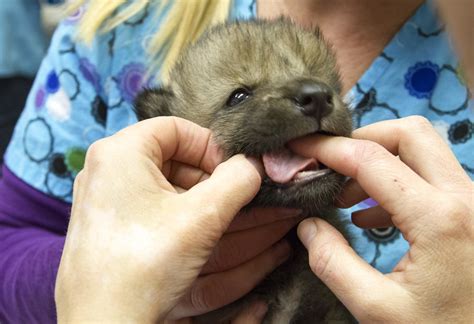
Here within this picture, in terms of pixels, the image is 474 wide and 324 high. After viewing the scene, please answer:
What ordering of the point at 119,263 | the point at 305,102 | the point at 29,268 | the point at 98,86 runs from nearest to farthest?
1. the point at 119,263
2. the point at 305,102
3. the point at 29,268
4. the point at 98,86

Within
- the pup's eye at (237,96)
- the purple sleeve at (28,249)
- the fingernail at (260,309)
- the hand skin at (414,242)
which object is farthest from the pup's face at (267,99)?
the purple sleeve at (28,249)

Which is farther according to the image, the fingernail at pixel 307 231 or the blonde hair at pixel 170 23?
the blonde hair at pixel 170 23

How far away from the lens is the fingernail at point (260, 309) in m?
1.21

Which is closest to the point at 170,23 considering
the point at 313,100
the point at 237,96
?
the point at 237,96

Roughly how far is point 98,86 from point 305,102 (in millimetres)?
895

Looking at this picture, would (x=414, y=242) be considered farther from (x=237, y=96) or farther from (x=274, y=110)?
(x=237, y=96)

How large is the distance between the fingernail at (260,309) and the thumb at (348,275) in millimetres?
292

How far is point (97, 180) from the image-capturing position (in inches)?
35.8

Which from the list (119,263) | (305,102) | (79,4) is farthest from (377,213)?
(79,4)

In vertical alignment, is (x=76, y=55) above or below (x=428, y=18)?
below

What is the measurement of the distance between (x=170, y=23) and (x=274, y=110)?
0.77 m

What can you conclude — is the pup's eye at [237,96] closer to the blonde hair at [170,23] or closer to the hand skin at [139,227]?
the hand skin at [139,227]

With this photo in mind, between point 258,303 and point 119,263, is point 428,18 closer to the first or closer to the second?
point 258,303

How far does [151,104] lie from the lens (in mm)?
1405
